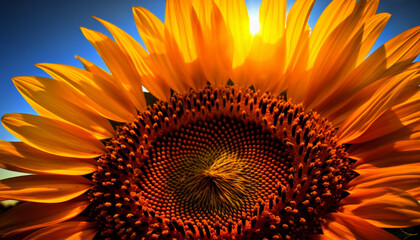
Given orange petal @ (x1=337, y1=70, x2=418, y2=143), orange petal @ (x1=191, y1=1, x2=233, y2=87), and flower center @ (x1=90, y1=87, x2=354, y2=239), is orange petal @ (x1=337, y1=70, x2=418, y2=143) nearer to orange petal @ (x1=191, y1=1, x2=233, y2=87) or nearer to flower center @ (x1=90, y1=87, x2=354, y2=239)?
flower center @ (x1=90, y1=87, x2=354, y2=239)

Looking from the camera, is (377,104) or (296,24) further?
(296,24)

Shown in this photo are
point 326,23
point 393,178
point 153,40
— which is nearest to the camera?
point 393,178

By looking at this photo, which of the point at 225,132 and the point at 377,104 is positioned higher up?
the point at 377,104

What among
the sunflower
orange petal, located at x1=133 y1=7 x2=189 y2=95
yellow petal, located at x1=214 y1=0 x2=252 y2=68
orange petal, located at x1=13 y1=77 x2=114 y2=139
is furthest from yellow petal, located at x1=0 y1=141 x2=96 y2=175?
yellow petal, located at x1=214 y1=0 x2=252 y2=68

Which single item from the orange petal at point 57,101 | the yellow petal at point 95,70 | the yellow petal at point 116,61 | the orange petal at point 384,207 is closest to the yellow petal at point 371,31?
the orange petal at point 384,207

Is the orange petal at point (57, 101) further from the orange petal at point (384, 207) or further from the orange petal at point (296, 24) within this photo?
the orange petal at point (384, 207)

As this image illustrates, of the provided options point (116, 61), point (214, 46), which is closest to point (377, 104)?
point (214, 46)

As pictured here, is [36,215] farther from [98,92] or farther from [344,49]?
[344,49]

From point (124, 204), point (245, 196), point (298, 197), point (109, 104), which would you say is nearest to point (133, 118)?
point (109, 104)
